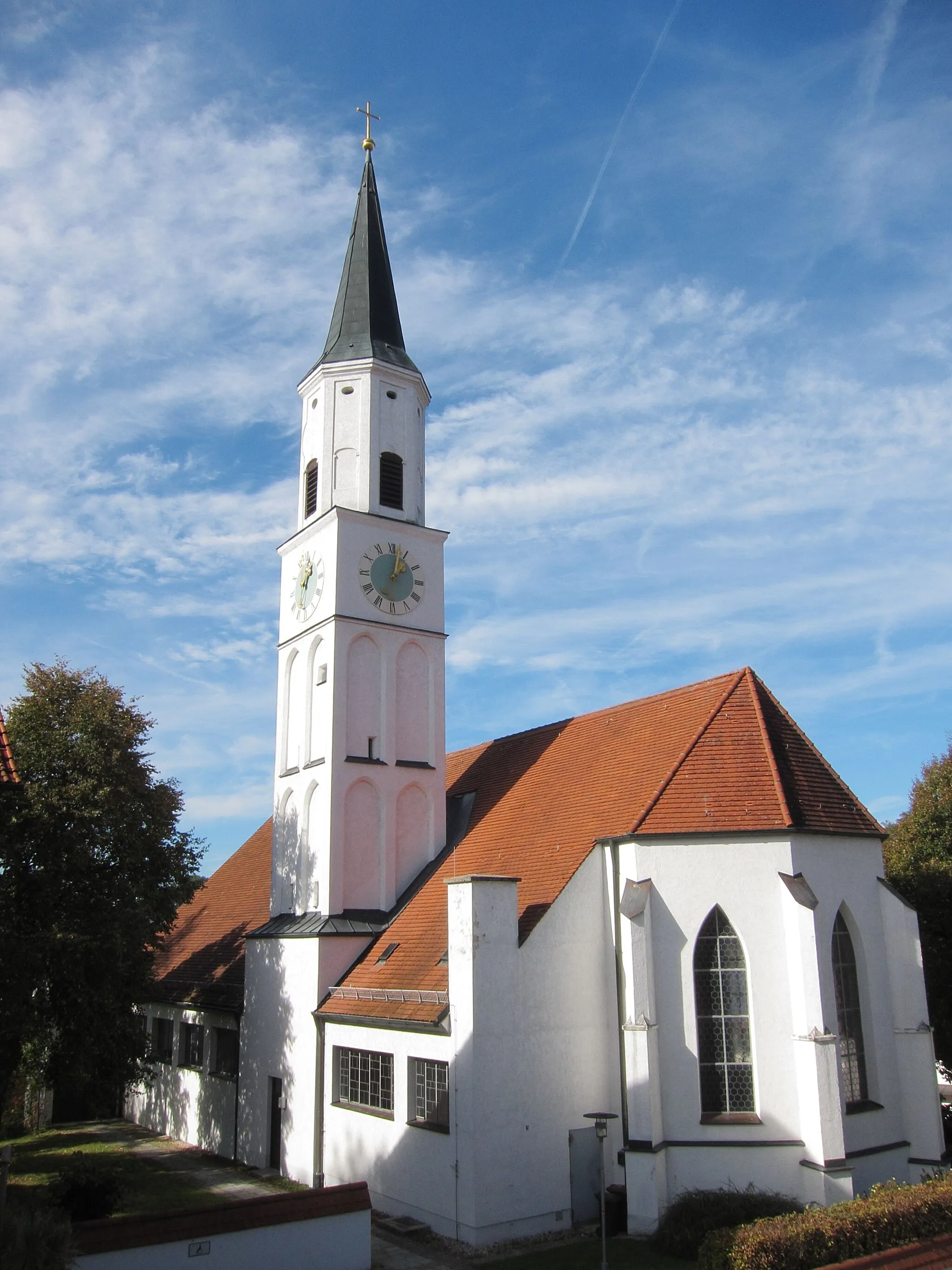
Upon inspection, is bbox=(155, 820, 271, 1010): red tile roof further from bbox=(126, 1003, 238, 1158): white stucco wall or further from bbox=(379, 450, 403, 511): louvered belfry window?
bbox=(379, 450, 403, 511): louvered belfry window

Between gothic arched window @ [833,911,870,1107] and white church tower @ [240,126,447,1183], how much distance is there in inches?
381

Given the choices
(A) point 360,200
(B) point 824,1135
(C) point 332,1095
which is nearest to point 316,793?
(C) point 332,1095

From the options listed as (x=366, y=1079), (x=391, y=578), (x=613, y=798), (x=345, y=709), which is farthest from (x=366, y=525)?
(x=366, y=1079)

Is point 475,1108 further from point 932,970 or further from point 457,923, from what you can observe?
point 932,970

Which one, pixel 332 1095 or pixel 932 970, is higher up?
pixel 932 970

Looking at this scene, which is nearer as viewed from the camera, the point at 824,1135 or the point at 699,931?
the point at 824,1135

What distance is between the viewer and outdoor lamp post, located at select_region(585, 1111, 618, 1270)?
13.9 meters

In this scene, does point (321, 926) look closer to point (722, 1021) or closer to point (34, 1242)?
point (722, 1021)

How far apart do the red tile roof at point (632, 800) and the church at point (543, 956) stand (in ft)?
0.21

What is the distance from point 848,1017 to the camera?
1798 centimetres

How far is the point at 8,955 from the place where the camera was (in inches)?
754

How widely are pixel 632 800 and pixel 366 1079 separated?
755 cm

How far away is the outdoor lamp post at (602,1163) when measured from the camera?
13.9 m

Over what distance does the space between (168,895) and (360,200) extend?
65.8 feet
